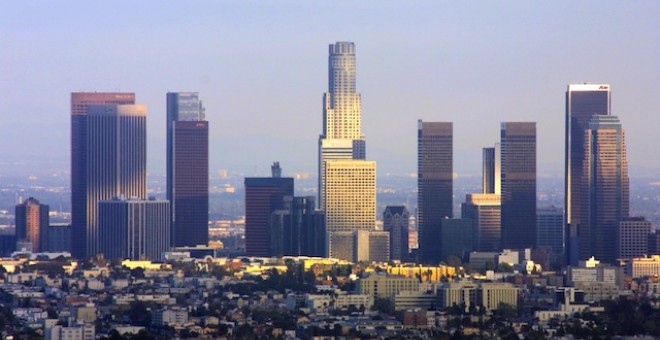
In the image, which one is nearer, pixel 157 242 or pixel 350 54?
pixel 157 242

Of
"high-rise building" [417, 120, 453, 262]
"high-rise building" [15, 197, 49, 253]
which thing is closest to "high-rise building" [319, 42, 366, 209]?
"high-rise building" [417, 120, 453, 262]

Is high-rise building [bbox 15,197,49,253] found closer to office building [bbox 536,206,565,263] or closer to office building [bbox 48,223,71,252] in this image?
office building [bbox 48,223,71,252]

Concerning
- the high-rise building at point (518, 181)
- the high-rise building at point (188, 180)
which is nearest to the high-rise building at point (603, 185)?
the high-rise building at point (518, 181)

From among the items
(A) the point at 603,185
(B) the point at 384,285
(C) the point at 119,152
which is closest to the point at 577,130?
(A) the point at 603,185

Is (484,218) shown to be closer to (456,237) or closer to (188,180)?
(456,237)

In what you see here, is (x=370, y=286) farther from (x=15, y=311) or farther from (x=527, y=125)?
(x=527, y=125)

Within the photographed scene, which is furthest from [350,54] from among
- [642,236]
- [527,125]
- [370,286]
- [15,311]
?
[15,311]

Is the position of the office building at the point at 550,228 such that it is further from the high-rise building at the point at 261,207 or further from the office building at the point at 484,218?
the high-rise building at the point at 261,207
